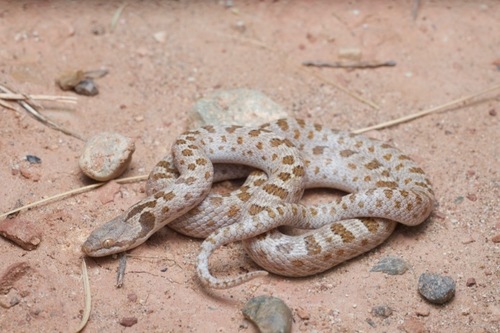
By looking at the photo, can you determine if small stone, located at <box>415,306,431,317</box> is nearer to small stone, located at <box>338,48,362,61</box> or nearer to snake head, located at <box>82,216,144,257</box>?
snake head, located at <box>82,216,144,257</box>

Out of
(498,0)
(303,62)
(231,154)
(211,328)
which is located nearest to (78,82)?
(231,154)

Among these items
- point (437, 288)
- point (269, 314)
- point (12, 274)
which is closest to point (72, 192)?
point (12, 274)

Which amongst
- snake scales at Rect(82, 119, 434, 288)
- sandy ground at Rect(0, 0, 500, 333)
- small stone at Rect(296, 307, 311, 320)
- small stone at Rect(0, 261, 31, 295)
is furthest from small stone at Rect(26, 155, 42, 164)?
small stone at Rect(296, 307, 311, 320)

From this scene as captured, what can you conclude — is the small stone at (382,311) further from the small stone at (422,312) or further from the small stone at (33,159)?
the small stone at (33,159)

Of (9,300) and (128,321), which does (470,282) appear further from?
(9,300)

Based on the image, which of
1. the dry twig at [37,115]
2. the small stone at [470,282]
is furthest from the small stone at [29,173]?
the small stone at [470,282]

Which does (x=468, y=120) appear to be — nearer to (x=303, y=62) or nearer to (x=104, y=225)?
(x=303, y=62)

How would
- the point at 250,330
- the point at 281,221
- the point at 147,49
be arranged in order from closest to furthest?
the point at 250,330 → the point at 281,221 → the point at 147,49
